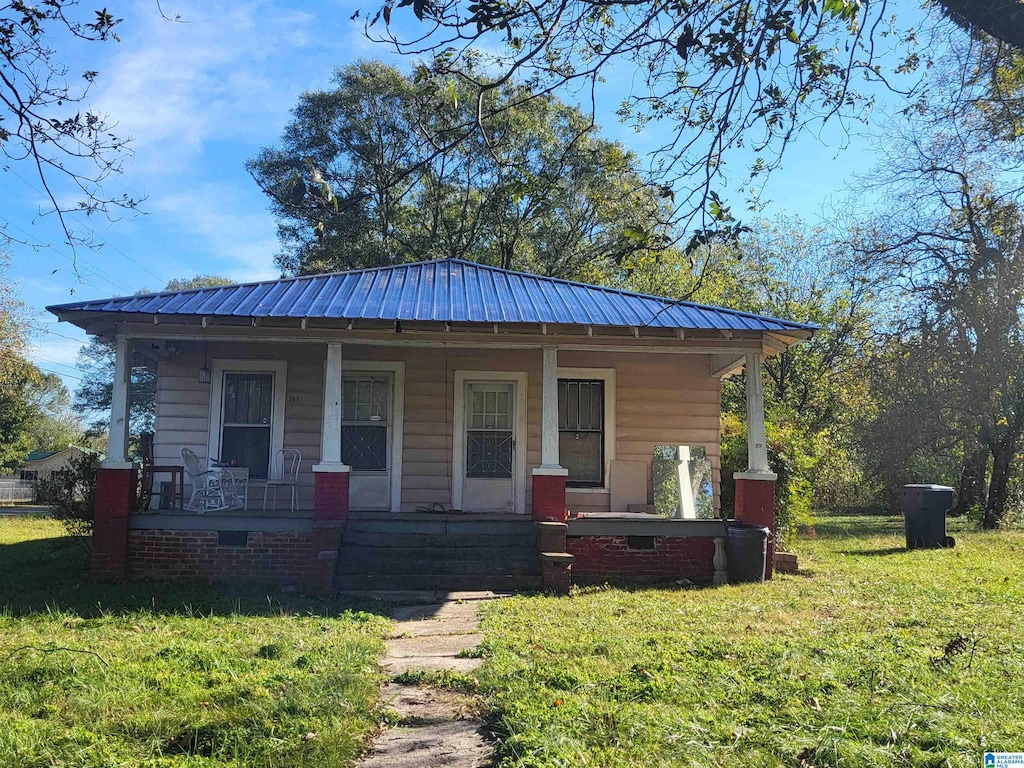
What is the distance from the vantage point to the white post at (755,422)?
10.5m

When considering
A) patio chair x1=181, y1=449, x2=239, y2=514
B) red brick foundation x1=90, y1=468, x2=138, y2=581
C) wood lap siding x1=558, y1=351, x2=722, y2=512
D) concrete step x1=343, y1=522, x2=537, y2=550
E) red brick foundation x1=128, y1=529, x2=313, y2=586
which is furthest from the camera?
wood lap siding x1=558, y1=351, x2=722, y2=512

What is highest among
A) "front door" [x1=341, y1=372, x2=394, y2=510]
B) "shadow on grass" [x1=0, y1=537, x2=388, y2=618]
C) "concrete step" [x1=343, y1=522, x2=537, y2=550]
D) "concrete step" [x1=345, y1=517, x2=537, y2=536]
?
"front door" [x1=341, y1=372, x2=394, y2=510]

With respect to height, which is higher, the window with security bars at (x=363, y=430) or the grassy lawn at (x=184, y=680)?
the window with security bars at (x=363, y=430)

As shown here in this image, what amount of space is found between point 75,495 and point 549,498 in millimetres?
8481

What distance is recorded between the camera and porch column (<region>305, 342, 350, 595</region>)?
362 inches

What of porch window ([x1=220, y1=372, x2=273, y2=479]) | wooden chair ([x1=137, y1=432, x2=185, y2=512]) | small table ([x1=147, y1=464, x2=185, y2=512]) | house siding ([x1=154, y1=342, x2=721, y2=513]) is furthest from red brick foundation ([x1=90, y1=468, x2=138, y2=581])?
porch window ([x1=220, y1=372, x2=273, y2=479])

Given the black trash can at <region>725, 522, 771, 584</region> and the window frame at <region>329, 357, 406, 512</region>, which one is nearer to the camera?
the black trash can at <region>725, 522, 771, 584</region>

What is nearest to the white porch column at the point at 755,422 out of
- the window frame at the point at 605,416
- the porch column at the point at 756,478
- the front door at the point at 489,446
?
the porch column at the point at 756,478

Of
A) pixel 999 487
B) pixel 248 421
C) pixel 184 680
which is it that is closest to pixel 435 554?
pixel 248 421

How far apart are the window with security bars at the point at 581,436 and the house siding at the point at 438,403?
0.84 feet

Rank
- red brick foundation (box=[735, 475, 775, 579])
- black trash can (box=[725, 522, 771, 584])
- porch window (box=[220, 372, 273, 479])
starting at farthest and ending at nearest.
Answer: porch window (box=[220, 372, 273, 479]) < red brick foundation (box=[735, 475, 775, 579]) < black trash can (box=[725, 522, 771, 584])

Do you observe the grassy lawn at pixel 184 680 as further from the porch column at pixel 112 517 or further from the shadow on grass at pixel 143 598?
the porch column at pixel 112 517

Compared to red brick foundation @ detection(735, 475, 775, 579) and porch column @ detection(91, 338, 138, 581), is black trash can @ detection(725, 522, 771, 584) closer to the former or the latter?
red brick foundation @ detection(735, 475, 775, 579)

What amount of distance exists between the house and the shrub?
1.35m
